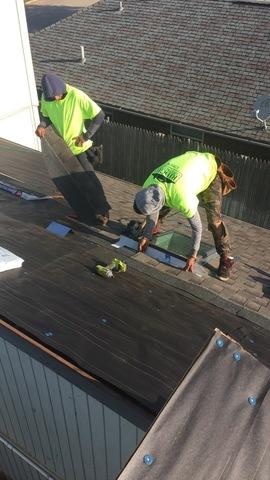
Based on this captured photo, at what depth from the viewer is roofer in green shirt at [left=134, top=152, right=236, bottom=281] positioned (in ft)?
16.1

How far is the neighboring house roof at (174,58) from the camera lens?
12.2 meters

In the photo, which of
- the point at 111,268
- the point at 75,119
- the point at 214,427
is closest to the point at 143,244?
the point at 111,268

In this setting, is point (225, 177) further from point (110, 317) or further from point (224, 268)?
point (110, 317)

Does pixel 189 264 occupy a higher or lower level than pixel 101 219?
higher

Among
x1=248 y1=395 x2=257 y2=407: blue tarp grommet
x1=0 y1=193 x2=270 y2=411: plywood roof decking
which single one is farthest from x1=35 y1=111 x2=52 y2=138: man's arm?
x1=248 y1=395 x2=257 y2=407: blue tarp grommet

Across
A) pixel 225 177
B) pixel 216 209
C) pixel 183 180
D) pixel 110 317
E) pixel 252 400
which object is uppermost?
pixel 252 400

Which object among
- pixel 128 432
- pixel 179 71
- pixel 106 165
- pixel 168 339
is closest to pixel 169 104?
pixel 179 71

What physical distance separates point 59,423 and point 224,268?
3572 millimetres

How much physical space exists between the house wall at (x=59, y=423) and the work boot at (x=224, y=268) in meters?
3.48

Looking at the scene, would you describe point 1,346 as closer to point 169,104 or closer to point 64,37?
point 169,104

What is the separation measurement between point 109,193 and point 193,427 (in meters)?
8.66

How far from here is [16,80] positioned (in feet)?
34.3

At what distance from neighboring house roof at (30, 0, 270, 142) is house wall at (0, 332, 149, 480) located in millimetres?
9379

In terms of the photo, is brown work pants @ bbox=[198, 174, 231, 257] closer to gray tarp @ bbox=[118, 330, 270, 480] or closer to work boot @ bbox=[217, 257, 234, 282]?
work boot @ bbox=[217, 257, 234, 282]
